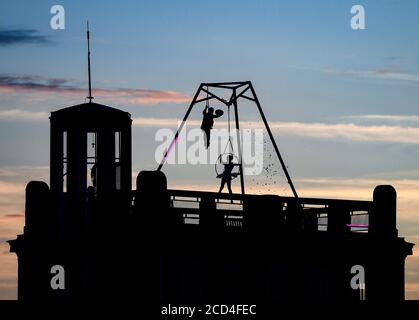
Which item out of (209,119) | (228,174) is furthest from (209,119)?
(228,174)

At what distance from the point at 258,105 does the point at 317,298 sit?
31.7 ft

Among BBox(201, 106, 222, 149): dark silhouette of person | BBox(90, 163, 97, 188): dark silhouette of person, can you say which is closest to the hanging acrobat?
BBox(201, 106, 222, 149): dark silhouette of person

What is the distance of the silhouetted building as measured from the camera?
67.8 meters

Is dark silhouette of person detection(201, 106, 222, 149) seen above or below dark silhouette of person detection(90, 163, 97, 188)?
above

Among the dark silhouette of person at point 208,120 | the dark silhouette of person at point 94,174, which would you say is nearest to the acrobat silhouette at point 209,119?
the dark silhouette of person at point 208,120

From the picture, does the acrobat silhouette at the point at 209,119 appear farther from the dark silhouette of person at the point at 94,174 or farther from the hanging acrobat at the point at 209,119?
the dark silhouette of person at the point at 94,174

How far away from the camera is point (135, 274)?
66812mm

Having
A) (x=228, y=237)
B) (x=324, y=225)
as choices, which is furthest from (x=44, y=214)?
(x=324, y=225)

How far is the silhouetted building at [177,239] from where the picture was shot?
67.8 m

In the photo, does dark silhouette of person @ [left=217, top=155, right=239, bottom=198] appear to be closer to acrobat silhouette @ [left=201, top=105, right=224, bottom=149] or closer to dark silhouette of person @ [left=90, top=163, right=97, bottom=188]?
acrobat silhouette @ [left=201, top=105, right=224, bottom=149]

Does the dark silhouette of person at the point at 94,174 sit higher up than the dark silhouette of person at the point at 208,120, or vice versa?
the dark silhouette of person at the point at 208,120

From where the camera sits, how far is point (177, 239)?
68438 mm

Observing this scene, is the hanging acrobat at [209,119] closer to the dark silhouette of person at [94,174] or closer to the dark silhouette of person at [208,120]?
the dark silhouette of person at [208,120]

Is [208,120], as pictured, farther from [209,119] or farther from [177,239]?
[177,239]
